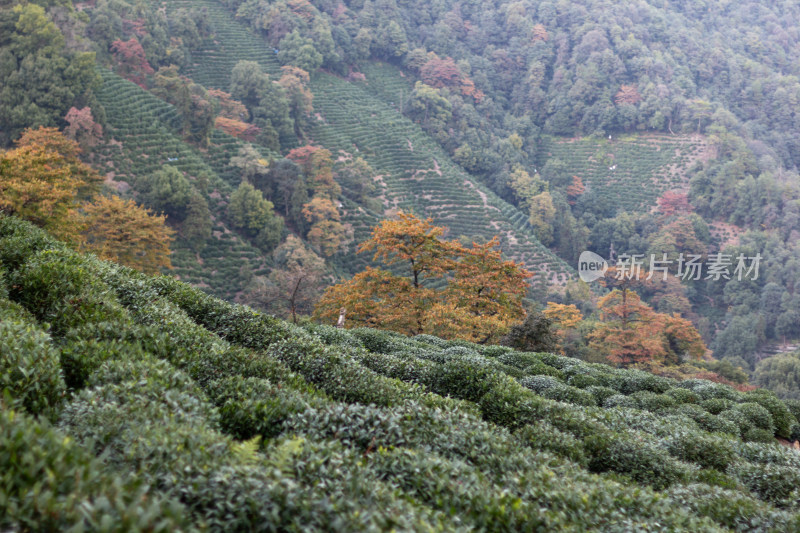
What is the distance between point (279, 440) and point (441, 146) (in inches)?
1955

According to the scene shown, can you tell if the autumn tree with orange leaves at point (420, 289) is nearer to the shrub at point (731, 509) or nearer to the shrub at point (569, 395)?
the shrub at point (569, 395)

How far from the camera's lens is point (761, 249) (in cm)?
4159

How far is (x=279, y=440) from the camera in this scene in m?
3.11

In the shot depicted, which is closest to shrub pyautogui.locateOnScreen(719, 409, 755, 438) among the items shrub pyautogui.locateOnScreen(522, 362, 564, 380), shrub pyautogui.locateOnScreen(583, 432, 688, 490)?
shrub pyautogui.locateOnScreen(522, 362, 564, 380)

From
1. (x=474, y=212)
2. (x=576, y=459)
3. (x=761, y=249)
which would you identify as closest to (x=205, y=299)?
(x=576, y=459)

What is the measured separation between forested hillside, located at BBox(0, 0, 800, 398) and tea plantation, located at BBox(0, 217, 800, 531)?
7.97m

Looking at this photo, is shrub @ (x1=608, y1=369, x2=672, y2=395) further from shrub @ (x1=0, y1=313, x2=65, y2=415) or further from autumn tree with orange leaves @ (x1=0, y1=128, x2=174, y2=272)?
autumn tree with orange leaves @ (x1=0, y1=128, x2=174, y2=272)

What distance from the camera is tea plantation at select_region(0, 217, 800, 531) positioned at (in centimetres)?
221

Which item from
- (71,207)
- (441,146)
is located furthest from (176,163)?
(441,146)

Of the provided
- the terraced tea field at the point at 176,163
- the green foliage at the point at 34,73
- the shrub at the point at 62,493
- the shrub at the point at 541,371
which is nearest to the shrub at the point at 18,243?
A: the shrub at the point at 62,493

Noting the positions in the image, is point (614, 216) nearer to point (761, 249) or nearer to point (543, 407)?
point (761, 249)

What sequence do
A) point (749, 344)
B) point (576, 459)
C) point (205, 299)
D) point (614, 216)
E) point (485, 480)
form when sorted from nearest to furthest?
1. point (485, 480)
2. point (576, 459)
3. point (205, 299)
4. point (749, 344)
5. point (614, 216)

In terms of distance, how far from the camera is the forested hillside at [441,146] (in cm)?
2353

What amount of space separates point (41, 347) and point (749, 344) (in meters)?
40.9
